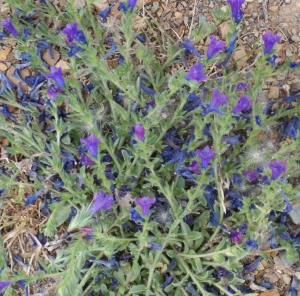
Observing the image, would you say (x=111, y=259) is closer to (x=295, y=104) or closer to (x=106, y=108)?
(x=106, y=108)

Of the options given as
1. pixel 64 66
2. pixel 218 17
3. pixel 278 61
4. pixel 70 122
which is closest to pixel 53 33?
pixel 64 66

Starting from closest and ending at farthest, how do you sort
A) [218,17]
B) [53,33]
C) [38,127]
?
[218,17]
[38,127]
[53,33]

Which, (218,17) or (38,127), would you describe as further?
(38,127)

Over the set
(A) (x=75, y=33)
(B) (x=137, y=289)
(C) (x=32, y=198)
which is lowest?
(B) (x=137, y=289)

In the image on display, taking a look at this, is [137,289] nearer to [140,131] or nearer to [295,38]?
[140,131]

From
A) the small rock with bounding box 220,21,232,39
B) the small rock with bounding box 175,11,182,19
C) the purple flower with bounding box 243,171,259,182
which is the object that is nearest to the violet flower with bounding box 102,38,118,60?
the small rock with bounding box 175,11,182,19

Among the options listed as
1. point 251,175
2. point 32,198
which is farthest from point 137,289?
point 251,175

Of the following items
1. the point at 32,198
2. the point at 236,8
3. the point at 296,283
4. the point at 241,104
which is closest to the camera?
the point at 236,8

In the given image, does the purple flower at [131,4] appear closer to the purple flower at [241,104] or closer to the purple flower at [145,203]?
the purple flower at [241,104]
